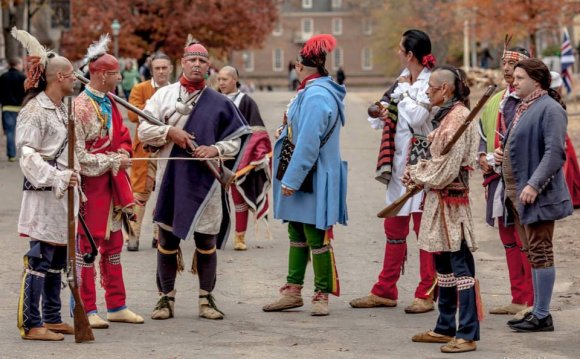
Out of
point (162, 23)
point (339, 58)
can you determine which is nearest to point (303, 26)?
point (339, 58)

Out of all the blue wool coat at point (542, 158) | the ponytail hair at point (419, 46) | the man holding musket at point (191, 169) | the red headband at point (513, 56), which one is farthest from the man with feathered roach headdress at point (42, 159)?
the red headband at point (513, 56)

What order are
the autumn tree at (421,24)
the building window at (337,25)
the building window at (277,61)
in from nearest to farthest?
the autumn tree at (421,24) → the building window at (277,61) → the building window at (337,25)

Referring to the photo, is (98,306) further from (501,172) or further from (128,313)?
(501,172)

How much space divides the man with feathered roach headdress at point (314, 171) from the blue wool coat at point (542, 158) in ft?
4.62

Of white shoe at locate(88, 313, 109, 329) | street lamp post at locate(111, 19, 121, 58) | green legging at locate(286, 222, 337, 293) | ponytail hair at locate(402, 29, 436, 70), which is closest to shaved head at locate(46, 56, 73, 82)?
white shoe at locate(88, 313, 109, 329)

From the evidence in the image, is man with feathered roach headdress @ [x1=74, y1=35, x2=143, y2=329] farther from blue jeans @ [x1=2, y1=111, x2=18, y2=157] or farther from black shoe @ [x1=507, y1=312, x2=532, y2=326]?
blue jeans @ [x1=2, y1=111, x2=18, y2=157]

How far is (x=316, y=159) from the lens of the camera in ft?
31.2

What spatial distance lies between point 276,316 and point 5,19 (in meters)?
30.8

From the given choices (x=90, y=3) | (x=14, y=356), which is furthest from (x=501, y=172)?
(x=90, y=3)

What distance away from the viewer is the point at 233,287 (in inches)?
425

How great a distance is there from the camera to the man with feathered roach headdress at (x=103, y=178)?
8.91 meters

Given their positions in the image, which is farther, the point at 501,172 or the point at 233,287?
the point at 233,287

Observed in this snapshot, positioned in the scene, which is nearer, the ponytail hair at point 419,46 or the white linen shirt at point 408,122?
the white linen shirt at point 408,122

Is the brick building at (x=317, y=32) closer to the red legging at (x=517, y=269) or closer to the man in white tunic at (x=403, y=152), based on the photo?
the man in white tunic at (x=403, y=152)
